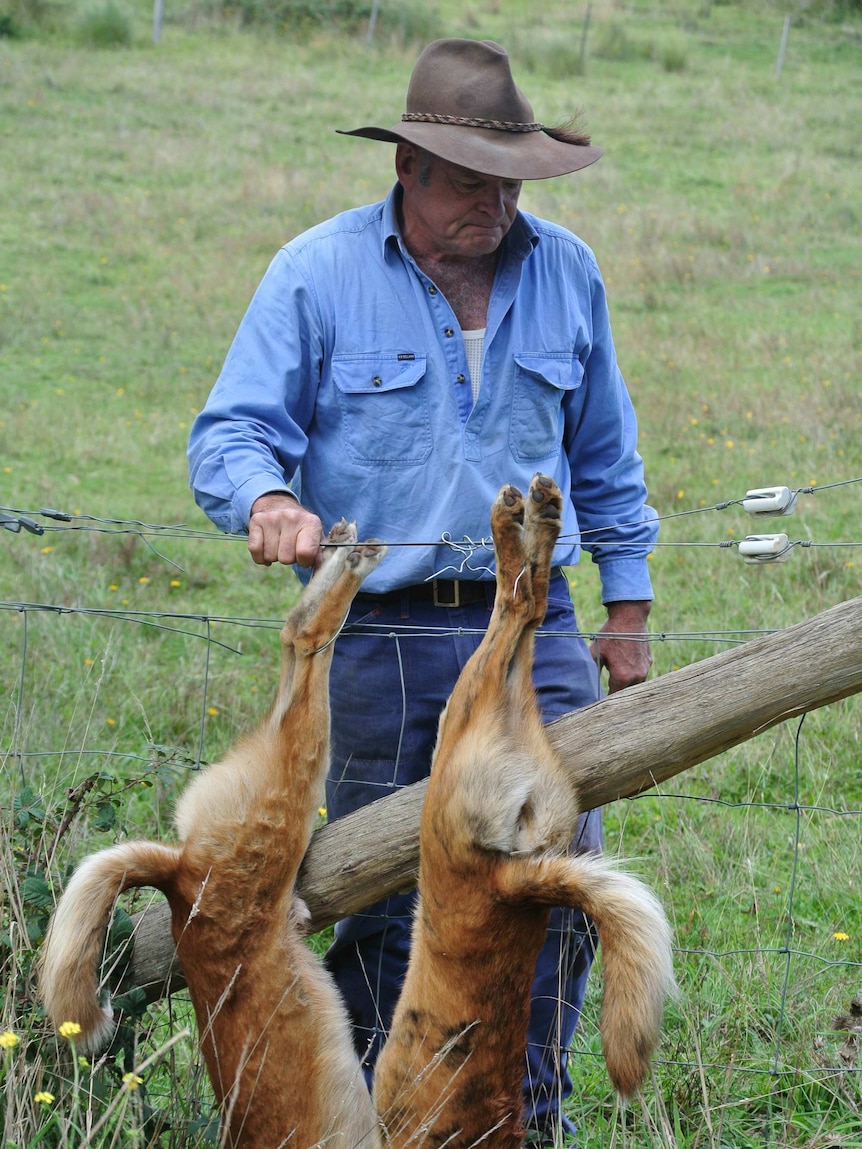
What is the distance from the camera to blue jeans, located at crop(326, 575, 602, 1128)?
10.5ft

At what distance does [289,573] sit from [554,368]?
3957mm

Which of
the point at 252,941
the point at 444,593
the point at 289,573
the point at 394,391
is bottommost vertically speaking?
the point at 289,573

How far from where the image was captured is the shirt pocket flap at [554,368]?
324 cm

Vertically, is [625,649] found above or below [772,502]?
below

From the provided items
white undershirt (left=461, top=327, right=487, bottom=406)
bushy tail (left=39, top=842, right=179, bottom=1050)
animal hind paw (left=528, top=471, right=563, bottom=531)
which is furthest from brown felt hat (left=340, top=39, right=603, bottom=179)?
bushy tail (left=39, top=842, right=179, bottom=1050)

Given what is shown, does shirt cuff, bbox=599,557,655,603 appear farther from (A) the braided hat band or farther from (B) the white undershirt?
(A) the braided hat band

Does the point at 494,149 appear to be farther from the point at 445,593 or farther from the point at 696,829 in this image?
the point at 696,829

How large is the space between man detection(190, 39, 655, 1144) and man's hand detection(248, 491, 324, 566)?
268 millimetres

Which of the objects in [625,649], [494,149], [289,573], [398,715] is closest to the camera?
[494,149]

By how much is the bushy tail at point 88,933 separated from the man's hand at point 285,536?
680mm

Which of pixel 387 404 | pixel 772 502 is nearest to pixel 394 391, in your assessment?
pixel 387 404

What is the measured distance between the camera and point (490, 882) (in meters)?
2.42

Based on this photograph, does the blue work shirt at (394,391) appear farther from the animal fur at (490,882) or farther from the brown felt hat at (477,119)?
the animal fur at (490,882)

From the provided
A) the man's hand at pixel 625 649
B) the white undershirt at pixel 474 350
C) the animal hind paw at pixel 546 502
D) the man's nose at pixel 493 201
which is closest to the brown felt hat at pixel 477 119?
the man's nose at pixel 493 201
